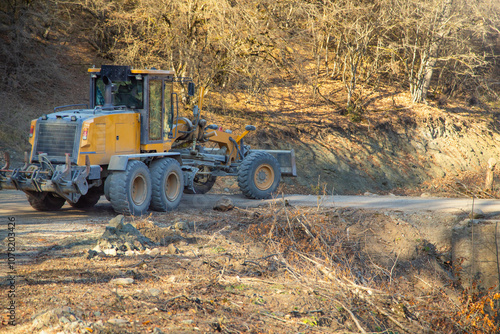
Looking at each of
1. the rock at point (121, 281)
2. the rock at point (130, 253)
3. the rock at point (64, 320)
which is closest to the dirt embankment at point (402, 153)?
the rock at point (130, 253)

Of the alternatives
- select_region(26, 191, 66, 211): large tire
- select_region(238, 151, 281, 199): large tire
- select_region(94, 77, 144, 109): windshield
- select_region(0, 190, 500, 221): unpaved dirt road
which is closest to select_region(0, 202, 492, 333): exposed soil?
select_region(0, 190, 500, 221): unpaved dirt road

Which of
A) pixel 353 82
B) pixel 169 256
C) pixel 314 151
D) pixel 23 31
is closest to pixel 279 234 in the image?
pixel 169 256

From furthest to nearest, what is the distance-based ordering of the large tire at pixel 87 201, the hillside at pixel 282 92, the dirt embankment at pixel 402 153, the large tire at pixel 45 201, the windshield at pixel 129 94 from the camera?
the dirt embankment at pixel 402 153 → the hillside at pixel 282 92 → the large tire at pixel 87 201 → the windshield at pixel 129 94 → the large tire at pixel 45 201

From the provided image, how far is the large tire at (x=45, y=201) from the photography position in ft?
33.4

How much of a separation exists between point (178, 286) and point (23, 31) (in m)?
15.6

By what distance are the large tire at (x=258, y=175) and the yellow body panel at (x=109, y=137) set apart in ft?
9.22

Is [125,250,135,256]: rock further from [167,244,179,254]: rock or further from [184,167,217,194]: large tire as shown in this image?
[184,167,217,194]: large tire

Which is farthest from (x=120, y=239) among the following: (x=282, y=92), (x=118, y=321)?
(x=282, y=92)

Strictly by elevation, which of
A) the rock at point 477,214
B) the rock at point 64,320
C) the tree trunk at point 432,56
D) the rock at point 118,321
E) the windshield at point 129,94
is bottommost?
the rock at point 118,321

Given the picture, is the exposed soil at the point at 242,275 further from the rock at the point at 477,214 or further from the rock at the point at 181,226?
the rock at the point at 477,214

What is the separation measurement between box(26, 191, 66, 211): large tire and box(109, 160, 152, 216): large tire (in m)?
1.62

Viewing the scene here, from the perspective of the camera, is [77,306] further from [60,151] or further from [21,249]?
[60,151]

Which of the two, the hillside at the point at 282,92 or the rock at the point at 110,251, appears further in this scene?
the hillside at the point at 282,92

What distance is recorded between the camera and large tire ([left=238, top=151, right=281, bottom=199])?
12047 mm
